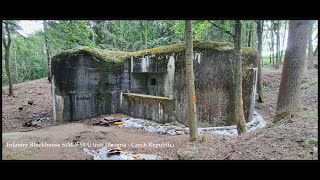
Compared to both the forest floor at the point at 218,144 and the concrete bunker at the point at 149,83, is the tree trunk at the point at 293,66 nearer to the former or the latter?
the forest floor at the point at 218,144

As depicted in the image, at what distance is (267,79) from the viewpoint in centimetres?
1143

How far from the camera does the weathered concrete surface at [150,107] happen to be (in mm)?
6688

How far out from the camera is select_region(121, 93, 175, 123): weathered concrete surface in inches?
263

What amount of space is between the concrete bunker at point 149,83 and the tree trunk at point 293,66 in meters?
2.06

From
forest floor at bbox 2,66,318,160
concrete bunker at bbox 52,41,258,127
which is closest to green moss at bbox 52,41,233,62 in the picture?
concrete bunker at bbox 52,41,258,127

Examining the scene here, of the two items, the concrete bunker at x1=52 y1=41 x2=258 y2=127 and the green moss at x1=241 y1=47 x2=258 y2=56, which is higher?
the green moss at x1=241 y1=47 x2=258 y2=56

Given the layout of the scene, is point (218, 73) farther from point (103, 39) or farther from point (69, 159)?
point (103, 39)

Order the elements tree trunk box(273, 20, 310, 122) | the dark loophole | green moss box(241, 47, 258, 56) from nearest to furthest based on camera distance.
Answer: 1. tree trunk box(273, 20, 310, 122)
2. green moss box(241, 47, 258, 56)
3. the dark loophole

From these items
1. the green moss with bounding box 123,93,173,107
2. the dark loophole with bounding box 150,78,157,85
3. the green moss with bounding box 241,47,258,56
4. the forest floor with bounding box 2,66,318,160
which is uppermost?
the green moss with bounding box 241,47,258,56

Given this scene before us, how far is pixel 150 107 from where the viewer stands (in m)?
6.90

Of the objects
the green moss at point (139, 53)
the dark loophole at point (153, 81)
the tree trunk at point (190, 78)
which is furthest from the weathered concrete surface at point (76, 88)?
the tree trunk at point (190, 78)

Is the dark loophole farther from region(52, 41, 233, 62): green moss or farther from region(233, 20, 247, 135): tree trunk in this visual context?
region(233, 20, 247, 135): tree trunk

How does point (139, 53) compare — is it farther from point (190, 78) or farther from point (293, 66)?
point (293, 66)
